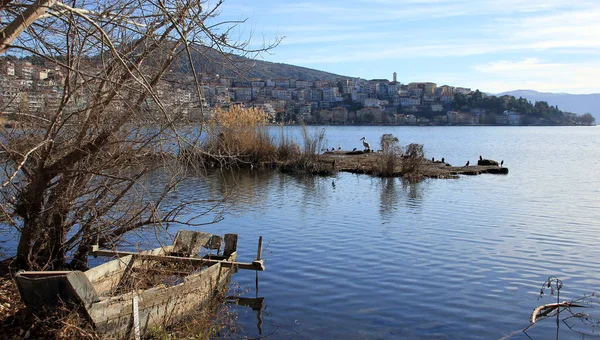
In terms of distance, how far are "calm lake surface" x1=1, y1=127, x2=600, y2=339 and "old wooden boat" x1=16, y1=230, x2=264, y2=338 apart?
0.95 meters

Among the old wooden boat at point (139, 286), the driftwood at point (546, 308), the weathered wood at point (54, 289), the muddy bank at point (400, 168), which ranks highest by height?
the weathered wood at point (54, 289)

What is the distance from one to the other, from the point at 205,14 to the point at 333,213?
42.9 feet

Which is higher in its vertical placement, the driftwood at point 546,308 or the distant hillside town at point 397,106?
the distant hillside town at point 397,106

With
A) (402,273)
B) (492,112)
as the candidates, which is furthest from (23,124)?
(492,112)

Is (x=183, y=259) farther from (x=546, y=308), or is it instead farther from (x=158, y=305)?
(x=546, y=308)

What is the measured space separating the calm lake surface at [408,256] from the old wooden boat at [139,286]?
0.95 m

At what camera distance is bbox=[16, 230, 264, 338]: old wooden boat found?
7543 millimetres

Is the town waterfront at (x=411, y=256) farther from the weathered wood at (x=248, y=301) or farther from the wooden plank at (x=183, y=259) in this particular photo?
the wooden plank at (x=183, y=259)

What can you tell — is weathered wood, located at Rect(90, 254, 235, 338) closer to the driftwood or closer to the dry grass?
the driftwood

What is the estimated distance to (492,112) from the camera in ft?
546

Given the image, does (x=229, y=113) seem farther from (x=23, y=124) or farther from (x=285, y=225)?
(x=23, y=124)

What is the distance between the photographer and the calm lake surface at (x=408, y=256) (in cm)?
1031

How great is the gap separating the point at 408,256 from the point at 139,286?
7.33 metres

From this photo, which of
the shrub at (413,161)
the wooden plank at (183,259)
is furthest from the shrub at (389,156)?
the wooden plank at (183,259)
